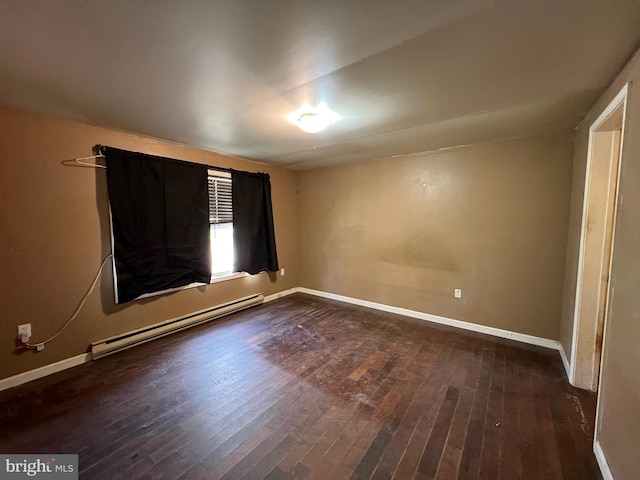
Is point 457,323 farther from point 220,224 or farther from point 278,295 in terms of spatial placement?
point 220,224

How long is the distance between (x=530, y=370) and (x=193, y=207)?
3966 millimetres

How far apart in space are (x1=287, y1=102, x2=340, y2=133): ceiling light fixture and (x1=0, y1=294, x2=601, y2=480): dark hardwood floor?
2181 mm

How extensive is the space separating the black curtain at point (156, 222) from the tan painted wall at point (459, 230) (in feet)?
6.75

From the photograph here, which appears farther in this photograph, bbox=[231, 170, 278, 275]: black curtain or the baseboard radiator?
bbox=[231, 170, 278, 275]: black curtain

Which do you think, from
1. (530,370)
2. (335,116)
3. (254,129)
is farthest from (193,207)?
(530,370)

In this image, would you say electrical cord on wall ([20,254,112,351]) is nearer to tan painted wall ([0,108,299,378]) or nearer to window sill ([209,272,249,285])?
tan painted wall ([0,108,299,378])

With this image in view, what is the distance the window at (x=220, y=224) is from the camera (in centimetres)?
360

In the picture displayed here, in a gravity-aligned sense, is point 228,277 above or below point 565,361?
above

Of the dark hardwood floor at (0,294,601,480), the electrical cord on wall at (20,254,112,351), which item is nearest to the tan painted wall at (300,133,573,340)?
the dark hardwood floor at (0,294,601,480)

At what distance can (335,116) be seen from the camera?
224 centimetres

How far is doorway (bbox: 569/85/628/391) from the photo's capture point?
1.97 m

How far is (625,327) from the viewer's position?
128 cm

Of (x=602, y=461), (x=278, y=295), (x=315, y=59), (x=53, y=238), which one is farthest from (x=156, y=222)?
(x=602, y=461)

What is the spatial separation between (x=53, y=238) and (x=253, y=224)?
220 cm
